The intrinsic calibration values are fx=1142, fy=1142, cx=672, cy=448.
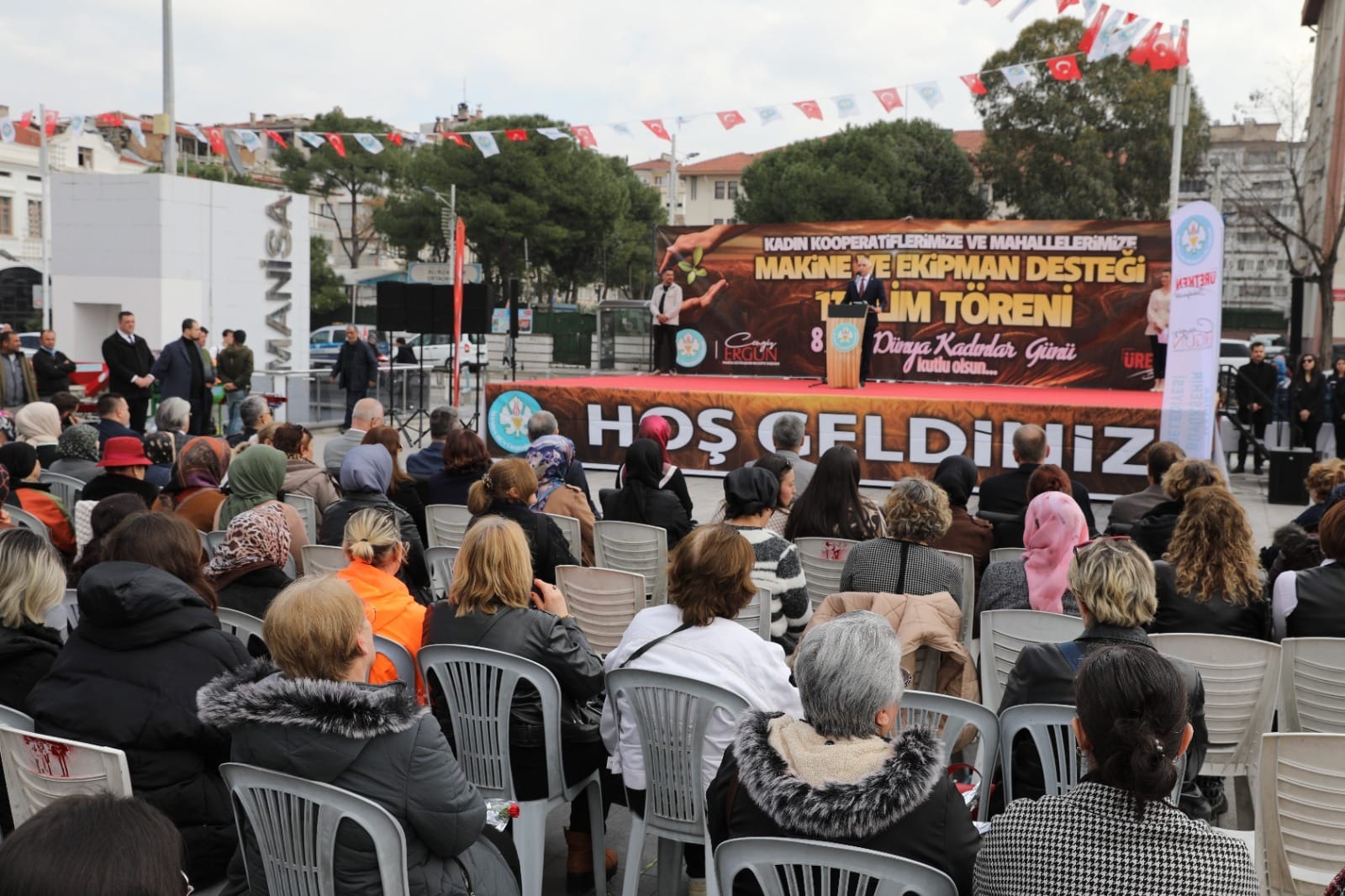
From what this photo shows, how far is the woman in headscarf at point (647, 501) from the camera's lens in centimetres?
559

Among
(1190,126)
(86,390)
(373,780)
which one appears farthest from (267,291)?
(1190,126)

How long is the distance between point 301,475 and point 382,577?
2.60 metres

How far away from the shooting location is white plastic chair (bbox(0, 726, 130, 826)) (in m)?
2.35

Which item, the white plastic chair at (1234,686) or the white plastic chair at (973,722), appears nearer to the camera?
the white plastic chair at (973,722)

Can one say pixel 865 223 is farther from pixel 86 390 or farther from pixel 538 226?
pixel 538 226

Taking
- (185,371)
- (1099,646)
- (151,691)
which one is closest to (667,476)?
(1099,646)

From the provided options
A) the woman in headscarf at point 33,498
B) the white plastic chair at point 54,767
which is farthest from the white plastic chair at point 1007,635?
the woman in headscarf at point 33,498

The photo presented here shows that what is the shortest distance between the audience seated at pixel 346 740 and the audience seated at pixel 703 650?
760mm

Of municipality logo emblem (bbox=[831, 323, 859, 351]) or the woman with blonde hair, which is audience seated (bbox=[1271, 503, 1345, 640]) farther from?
municipality logo emblem (bbox=[831, 323, 859, 351])

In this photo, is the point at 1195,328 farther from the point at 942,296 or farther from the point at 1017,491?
the point at 942,296

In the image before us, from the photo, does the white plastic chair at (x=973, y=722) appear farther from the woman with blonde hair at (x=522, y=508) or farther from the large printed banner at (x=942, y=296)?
the large printed banner at (x=942, y=296)

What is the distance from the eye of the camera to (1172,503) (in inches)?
193

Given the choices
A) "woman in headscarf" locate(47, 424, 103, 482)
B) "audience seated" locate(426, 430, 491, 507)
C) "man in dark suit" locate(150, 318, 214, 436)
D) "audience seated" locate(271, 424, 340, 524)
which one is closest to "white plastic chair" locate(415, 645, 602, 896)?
"audience seated" locate(426, 430, 491, 507)

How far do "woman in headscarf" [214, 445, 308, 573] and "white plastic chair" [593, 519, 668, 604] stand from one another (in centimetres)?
137
